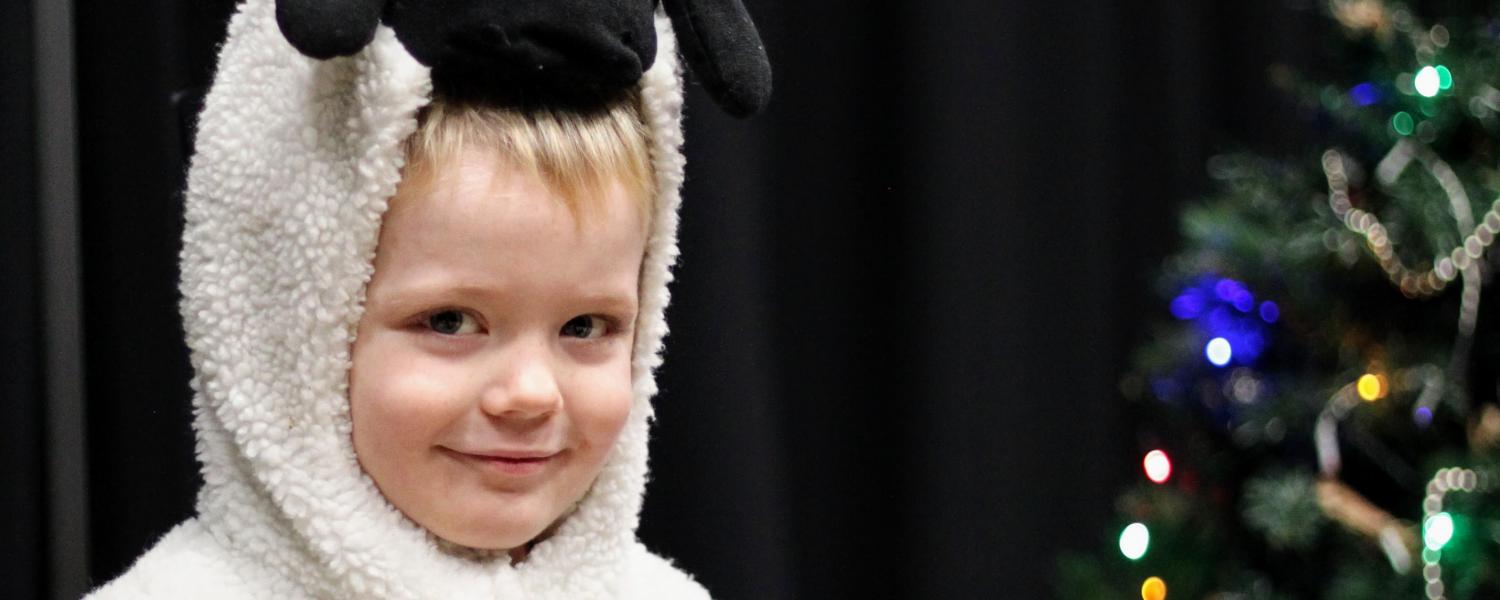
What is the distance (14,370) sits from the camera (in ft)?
4.73

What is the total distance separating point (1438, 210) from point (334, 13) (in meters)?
0.86

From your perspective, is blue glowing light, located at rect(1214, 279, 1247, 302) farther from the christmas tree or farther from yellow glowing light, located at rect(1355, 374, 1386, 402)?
yellow glowing light, located at rect(1355, 374, 1386, 402)

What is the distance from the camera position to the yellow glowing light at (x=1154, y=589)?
4.72 feet

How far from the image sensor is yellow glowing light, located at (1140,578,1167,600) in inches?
56.6

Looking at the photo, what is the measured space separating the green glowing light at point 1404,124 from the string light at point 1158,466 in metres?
0.36

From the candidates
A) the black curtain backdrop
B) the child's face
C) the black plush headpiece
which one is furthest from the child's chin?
the black curtain backdrop

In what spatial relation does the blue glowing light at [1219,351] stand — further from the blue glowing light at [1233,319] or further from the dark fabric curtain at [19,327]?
the dark fabric curtain at [19,327]

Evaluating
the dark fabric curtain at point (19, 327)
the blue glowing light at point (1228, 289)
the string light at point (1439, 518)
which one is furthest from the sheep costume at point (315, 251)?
the string light at point (1439, 518)

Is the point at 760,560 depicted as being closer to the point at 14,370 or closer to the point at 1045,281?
the point at 1045,281

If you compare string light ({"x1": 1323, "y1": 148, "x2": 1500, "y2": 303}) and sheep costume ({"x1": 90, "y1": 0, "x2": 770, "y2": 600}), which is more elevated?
sheep costume ({"x1": 90, "y1": 0, "x2": 770, "y2": 600})

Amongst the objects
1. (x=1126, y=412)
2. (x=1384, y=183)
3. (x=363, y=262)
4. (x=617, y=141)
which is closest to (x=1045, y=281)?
(x=1126, y=412)

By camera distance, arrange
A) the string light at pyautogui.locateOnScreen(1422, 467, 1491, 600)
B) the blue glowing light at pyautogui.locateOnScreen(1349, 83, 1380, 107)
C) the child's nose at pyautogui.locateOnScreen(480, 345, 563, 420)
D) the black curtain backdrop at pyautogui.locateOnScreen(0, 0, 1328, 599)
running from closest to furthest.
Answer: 1. the child's nose at pyautogui.locateOnScreen(480, 345, 563, 420)
2. the string light at pyautogui.locateOnScreen(1422, 467, 1491, 600)
3. the blue glowing light at pyautogui.locateOnScreen(1349, 83, 1380, 107)
4. the black curtain backdrop at pyautogui.locateOnScreen(0, 0, 1328, 599)

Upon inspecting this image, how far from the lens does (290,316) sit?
1.04 meters

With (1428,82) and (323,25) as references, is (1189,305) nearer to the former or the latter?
(1428,82)
